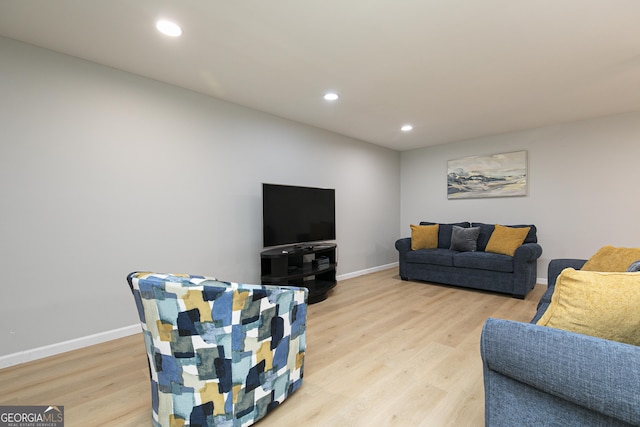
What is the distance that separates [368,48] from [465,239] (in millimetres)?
3329

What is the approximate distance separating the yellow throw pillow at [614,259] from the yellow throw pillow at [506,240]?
1.75 m

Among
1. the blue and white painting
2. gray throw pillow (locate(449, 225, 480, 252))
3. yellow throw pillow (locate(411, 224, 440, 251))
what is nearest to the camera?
gray throw pillow (locate(449, 225, 480, 252))

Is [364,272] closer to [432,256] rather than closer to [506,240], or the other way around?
[432,256]

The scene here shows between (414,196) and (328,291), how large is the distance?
2982 mm

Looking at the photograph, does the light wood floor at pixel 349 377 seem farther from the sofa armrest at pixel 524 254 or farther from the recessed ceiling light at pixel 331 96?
the recessed ceiling light at pixel 331 96

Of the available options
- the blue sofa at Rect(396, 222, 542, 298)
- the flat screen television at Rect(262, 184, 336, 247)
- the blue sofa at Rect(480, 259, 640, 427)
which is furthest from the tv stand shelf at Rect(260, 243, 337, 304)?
the blue sofa at Rect(480, 259, 640, 427)

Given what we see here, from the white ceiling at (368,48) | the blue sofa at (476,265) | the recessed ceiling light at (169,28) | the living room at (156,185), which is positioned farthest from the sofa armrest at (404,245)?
the recessed ceiling light at (169,28)

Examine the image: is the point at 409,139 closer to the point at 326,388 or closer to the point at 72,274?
the point at 326,388

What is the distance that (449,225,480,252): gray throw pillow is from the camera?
14.7 ft

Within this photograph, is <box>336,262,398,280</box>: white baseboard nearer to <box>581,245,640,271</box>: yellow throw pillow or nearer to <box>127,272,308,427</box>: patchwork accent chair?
<box>581,245,640,271</box>: yellow throw pillow

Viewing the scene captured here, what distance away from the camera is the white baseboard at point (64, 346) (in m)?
2.19

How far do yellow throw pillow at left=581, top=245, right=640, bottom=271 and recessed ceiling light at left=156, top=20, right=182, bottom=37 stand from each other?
3.48m

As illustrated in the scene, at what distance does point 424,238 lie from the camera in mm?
4824

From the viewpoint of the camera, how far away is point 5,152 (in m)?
2.19
